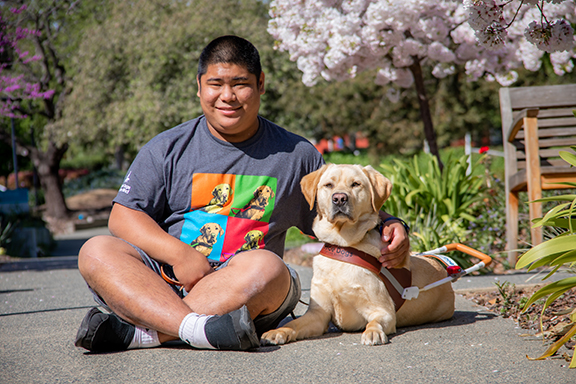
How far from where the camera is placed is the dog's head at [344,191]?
2896 mm

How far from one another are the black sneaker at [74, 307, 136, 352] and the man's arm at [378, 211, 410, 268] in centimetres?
141

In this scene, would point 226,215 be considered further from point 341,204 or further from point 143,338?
point 143,338

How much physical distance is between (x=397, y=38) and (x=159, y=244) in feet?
14.1

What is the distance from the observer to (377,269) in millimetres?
2928

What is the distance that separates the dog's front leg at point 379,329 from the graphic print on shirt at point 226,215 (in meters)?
0.77

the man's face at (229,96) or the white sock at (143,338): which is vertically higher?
the man's face at (229,96)

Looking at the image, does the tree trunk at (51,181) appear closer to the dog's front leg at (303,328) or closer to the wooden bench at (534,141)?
the wooden bench at (534,141)

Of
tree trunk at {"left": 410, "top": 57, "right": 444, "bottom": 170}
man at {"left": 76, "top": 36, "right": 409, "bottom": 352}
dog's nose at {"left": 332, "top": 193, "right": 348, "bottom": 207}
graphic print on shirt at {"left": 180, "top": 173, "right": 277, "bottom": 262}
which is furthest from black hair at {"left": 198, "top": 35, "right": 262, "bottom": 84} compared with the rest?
tree trunk at {"left": 410, "top": 57, "right": 444, "bottom": 170}

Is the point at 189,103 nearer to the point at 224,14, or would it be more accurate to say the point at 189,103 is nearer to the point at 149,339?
the point at 224,14

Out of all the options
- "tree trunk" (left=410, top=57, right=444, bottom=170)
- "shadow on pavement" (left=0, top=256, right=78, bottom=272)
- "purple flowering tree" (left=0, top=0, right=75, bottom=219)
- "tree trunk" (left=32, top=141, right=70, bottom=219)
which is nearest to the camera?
"tree trunk" (left=410, top=57, right=444, bottom=170)

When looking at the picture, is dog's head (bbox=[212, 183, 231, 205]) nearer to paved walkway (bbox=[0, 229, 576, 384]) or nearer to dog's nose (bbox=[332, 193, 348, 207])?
dog's nose (bbox=[332, 193, 348, 207])

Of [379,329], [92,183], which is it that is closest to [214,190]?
[379,329]

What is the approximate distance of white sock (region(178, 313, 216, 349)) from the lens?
8.28 feet

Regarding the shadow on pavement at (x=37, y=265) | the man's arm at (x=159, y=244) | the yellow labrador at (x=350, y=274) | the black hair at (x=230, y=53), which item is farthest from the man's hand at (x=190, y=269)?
the shadow on pavement at (x=37, y=265)
